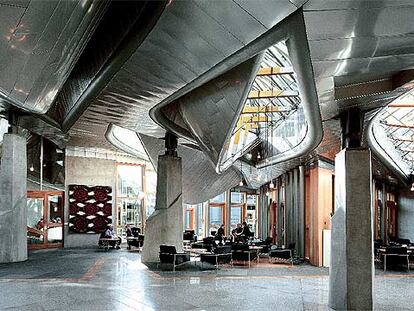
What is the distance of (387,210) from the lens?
2828 centimetres

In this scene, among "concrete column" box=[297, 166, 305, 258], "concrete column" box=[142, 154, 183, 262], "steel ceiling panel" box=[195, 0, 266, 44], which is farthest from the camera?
"concrete column" box=[297, 166, 305, 258]

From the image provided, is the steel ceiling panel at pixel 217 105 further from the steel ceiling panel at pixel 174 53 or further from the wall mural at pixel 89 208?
the wall mural at pixel 89 208

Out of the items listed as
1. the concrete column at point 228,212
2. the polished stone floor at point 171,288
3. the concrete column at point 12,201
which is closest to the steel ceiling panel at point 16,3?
the polished stone floor at point 171,288

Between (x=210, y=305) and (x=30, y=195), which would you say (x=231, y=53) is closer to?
(x=210, y=305)

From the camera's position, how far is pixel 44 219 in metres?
23.8

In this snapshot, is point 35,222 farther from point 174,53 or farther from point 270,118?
point 174,53

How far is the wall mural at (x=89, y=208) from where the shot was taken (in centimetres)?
2536

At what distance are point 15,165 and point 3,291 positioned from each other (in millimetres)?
7849

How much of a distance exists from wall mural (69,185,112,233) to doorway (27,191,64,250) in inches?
23.3

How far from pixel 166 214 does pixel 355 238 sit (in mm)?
9071

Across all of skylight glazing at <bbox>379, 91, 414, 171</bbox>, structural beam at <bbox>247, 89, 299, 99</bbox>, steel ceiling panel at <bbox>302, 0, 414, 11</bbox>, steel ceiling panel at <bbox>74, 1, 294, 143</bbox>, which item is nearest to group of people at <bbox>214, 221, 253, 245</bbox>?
skylight glazing at <bbox>379, 91, 414, 171</bbox>

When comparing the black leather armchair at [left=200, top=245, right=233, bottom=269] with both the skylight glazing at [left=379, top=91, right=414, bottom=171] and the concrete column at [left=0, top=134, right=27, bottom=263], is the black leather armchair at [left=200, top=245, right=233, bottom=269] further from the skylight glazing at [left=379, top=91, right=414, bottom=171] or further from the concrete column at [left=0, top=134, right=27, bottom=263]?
the concrete column at [left=0, top=134, right=27, bottom=263]

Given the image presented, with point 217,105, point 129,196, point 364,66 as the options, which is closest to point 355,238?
point 364,66

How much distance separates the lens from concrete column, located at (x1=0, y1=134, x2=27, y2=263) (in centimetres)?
1708
